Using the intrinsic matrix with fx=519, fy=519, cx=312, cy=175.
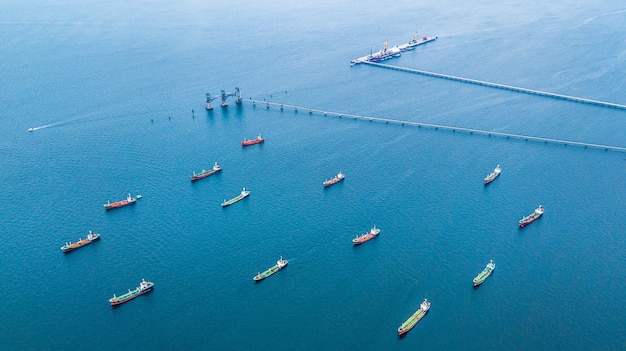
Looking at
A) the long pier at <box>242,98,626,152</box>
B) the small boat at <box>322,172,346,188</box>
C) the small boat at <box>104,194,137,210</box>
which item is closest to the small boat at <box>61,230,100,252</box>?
the small boat at <box>104,194,137,210</box>

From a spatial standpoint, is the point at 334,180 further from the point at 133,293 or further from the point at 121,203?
the point at 133,293

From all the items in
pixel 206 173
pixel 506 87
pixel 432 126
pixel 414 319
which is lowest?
pixel 414 319

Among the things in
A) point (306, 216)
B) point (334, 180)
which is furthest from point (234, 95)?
point (306, 216)

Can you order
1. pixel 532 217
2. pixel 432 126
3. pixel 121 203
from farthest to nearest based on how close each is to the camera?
pixel 432 126 < pixel 121 203 < pixel 532 217

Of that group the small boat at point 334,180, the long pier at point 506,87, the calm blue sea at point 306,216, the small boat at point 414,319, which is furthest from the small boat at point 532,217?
the long pier at point 506,87

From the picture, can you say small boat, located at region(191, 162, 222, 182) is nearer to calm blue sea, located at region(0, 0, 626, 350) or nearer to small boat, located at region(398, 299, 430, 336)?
calm blue sea, located at region(0, 0, 626, 350)
